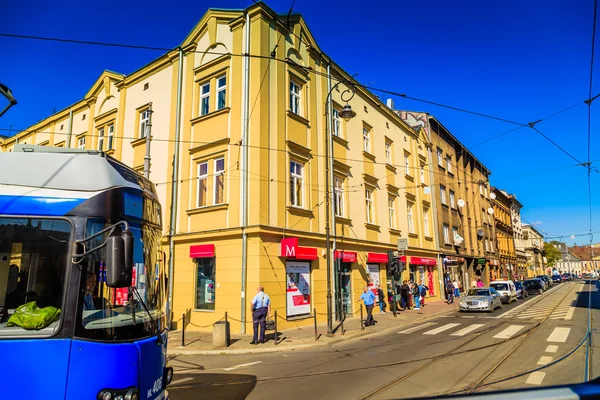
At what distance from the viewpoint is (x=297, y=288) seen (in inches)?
604

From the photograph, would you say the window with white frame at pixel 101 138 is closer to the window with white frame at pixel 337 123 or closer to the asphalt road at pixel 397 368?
the window with white frame at pixel 337 123

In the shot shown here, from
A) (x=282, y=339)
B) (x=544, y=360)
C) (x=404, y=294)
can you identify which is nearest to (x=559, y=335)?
(x=544, y=360)

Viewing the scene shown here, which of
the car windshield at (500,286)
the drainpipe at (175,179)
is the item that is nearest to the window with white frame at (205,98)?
the drainpipe at (175,179)

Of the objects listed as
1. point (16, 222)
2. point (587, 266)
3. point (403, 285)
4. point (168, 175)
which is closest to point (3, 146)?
point (168, 175)

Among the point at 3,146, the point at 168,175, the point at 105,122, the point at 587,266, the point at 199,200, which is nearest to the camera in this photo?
the point at 199,200

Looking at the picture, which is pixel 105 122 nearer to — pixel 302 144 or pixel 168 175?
pixel 168 175

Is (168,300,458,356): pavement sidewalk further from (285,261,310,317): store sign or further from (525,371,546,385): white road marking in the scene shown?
(525,371,546,385): white road marking

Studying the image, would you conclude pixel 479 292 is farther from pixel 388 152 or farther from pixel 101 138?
pixel 101 138

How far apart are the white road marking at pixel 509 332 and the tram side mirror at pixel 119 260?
11943 millimetres

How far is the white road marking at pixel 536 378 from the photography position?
6.47m

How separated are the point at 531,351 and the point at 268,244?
8.76 m

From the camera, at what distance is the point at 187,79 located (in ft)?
58.9

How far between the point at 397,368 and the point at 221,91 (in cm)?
1333

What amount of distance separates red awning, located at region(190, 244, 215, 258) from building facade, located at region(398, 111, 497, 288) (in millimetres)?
21730
